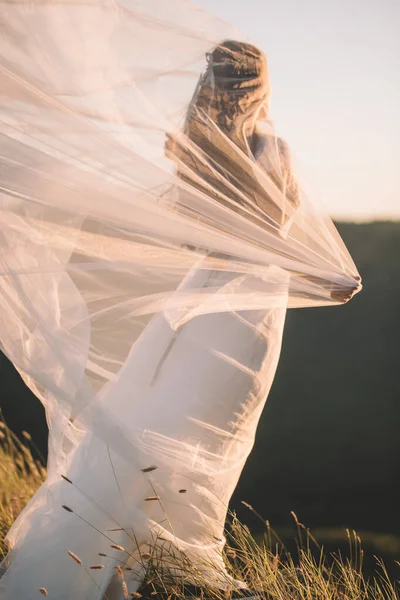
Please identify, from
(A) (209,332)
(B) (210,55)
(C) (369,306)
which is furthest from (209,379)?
(C) (369,306)

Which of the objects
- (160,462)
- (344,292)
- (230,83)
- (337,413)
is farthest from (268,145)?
(337,413)

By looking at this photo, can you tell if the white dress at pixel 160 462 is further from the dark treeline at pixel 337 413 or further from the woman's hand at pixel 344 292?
the dark treeline at pixel 337 413

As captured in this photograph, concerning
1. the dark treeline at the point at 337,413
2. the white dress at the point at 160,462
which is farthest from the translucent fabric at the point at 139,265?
the dark treeline at the point at 337,413

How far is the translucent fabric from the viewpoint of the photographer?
1.83 m

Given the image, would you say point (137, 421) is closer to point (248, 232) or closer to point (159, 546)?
point (159, 546)

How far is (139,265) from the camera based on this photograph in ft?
6.57

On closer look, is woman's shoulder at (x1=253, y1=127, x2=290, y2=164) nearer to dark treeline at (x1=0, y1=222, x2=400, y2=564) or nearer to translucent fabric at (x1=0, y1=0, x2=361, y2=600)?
translucent fabric at (x1=0, y1=0, x2=361, y2=600)

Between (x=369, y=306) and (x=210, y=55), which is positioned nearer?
(x=210, y=55)

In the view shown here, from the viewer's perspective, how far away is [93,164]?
6.03 ft

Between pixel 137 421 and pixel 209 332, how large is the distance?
35 centimetres

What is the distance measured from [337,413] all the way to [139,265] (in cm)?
636

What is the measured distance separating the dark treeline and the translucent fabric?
435 centimetres

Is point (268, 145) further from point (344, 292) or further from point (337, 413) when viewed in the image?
point (337, 413)

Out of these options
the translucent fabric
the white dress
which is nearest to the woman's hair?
the translucent fabric
